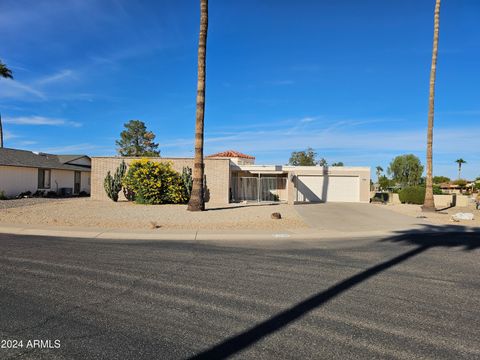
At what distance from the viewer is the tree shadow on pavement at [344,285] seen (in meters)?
3.99

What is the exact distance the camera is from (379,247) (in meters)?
10.6

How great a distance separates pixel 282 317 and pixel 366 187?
1192 inches

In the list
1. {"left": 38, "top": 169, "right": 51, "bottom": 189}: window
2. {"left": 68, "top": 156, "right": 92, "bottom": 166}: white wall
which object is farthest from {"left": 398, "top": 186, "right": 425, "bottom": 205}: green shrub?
{"left": 68, "top": 156, "right": 92, "bottom": 166}: white wall

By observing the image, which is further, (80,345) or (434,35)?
(434,35)

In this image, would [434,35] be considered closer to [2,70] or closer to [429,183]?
[429,183]

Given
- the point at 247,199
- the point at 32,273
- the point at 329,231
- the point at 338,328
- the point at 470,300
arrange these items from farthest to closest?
1. the point at 247,199
2. the point at 329,231
3. the point at 32,273
4. the point at 470,300
5. the point at 338,328

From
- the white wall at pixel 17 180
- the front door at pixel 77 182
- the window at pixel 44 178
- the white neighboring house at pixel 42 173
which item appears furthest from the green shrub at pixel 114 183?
the front door at pixel 77 182

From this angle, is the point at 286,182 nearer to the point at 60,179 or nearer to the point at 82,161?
the point at 60,179

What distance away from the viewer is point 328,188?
Result: 33781 mm

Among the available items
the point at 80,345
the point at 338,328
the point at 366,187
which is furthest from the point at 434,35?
the point at 80,345

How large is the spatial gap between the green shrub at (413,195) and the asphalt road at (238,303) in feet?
76.5

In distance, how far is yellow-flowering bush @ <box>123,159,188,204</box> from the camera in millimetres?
23469

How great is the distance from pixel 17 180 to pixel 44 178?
311 cm

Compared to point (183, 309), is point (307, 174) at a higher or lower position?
higher
